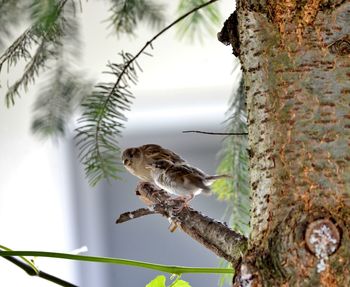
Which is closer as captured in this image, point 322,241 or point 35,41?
point 322,241

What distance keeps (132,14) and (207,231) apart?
1.19 ft

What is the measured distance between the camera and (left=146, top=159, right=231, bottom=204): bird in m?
0.57

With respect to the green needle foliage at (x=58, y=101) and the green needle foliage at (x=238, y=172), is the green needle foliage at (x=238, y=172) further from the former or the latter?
the green needle foliage at (x=58, y=101)

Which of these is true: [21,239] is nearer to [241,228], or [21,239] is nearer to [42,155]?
[42,155]

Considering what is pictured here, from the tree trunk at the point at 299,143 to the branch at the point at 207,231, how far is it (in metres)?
0.03

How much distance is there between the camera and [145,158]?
0.64 m

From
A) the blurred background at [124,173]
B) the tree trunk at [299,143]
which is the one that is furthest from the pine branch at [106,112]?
the blurred background at [124,173]

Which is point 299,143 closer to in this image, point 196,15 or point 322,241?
point 322,241

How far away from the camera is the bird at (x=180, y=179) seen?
57 cm

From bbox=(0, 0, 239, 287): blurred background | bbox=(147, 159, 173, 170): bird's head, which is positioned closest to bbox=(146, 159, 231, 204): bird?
bbox=(147, 159, 173, 170): bird's head

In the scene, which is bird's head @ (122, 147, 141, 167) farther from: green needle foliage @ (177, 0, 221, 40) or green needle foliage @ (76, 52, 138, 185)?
green needle foliage @ (177, 0, 221, 40)

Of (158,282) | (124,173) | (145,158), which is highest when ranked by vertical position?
(124,173)

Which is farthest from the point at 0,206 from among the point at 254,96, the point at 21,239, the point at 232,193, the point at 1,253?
the point at 254,96

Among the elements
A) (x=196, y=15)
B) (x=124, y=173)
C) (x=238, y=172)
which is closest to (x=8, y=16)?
(x=196, y=15)
